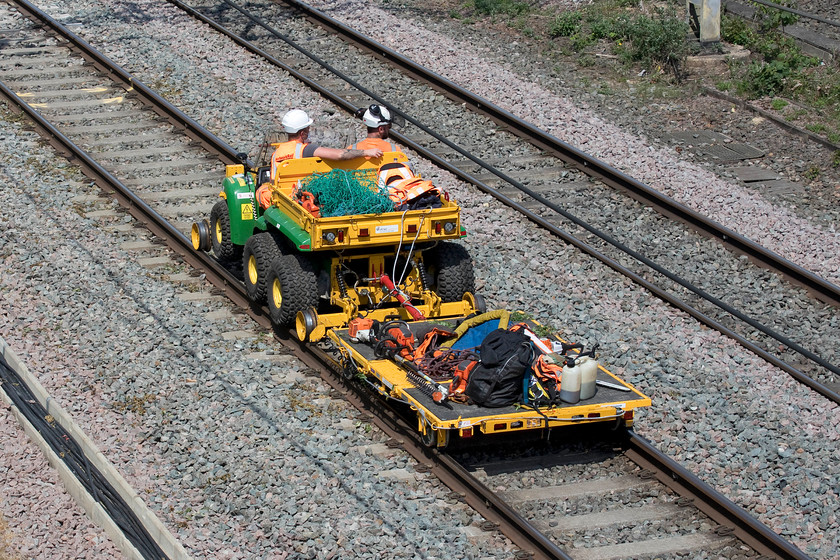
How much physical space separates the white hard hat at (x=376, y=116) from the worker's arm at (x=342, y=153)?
29 cm

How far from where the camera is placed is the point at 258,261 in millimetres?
11461

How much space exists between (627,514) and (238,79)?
427 inches

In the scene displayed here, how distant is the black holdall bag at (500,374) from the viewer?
29.6ft

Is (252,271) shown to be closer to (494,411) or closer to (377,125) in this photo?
(377,125)

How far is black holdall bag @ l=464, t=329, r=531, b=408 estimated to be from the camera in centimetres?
902

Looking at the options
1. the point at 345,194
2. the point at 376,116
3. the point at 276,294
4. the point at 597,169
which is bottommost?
the point at 597,169

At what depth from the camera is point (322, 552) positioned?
8258mm

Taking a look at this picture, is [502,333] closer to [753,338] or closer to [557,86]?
[753,338]

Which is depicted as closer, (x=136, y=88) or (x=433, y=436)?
(x=433, y=436)

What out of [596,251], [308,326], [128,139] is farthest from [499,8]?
[308,326]

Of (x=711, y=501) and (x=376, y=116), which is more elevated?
(x=376, y=116)

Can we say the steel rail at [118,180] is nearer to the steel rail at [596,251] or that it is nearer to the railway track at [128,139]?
the railway track at [128,139]

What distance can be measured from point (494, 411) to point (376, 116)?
3.71 meters

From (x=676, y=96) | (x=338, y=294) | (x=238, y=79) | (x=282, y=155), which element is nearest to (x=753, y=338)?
(x=338, y=294)
